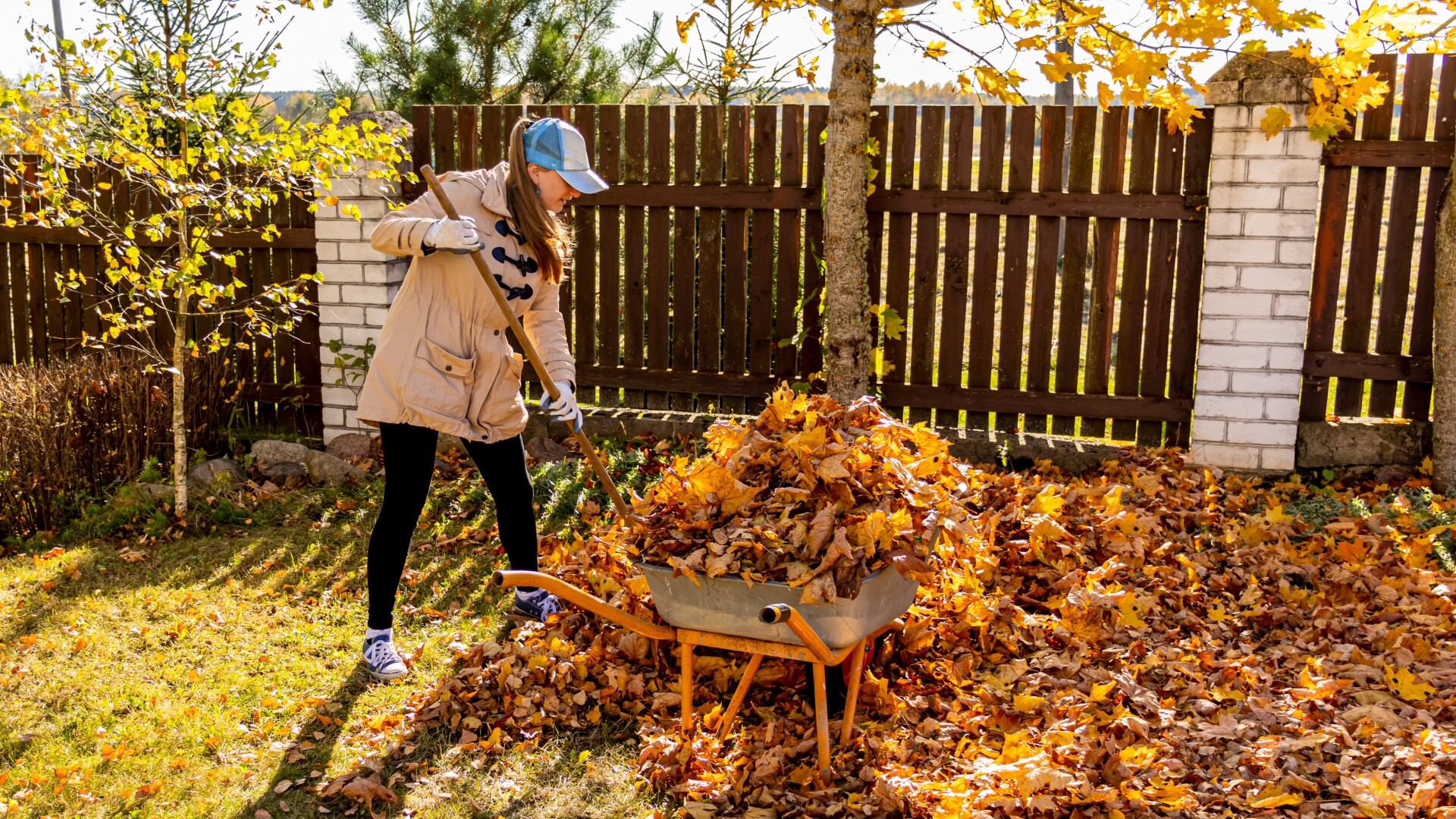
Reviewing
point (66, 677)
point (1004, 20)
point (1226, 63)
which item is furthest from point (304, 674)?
point (1226, 63)

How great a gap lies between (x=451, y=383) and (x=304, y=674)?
1181mm

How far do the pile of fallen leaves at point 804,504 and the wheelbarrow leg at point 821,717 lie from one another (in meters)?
0.30

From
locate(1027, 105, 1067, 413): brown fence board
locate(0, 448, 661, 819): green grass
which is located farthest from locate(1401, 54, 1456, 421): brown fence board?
locate(0, 448, 661, 819): green grass

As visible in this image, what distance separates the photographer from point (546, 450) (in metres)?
6.32

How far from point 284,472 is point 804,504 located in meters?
4.02

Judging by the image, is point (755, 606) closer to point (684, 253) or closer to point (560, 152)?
point (560, 152)

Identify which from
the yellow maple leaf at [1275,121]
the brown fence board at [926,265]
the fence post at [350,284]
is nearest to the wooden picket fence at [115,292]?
the fence post at [350,284]

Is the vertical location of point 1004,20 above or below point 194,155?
above

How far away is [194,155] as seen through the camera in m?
5.27

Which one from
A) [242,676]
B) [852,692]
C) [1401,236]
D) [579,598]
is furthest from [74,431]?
[1401,236]

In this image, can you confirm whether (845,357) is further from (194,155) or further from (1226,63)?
(194,155)

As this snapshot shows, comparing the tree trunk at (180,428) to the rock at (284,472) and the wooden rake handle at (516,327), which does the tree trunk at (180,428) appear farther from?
the wooden rake handle at (516,327)

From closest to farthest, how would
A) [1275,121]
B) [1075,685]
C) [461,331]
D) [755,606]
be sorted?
[755,606]
[1075,685]
[461,331]
[1275,121]

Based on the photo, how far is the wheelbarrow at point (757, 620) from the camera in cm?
297
